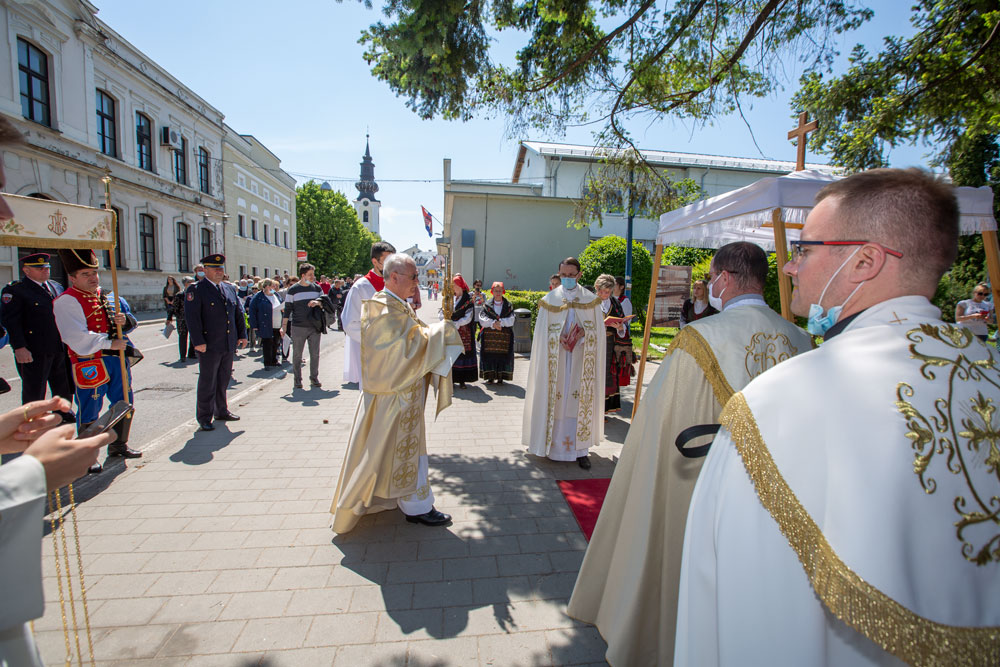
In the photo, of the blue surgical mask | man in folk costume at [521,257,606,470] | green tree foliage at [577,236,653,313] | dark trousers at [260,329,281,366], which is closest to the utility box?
green tree foliage at [577,236,653,313]

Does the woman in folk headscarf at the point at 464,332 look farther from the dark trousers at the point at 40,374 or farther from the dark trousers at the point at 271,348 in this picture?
the dark trousers at the point at 40,374

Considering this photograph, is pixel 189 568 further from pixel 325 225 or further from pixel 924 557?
pixel 325 225

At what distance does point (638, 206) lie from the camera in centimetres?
839

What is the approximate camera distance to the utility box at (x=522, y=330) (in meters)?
12.5

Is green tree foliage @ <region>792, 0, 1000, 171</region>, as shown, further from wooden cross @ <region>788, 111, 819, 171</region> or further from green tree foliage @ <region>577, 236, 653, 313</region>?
green tree foliage @ <region>577, 236, 653, 313</region>

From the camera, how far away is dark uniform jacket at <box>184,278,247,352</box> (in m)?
6.26

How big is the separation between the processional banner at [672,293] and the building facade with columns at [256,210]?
3043 cm

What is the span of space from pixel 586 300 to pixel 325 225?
48815mm

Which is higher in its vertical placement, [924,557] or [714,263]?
[714,263]

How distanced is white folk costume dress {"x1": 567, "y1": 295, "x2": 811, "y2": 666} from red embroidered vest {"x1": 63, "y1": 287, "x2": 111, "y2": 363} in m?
5.37

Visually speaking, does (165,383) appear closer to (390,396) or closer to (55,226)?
(55,226)

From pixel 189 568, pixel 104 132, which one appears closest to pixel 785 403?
pixel 189 568

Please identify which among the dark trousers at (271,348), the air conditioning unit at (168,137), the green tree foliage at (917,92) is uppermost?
the air conditioning unit at (168,137)

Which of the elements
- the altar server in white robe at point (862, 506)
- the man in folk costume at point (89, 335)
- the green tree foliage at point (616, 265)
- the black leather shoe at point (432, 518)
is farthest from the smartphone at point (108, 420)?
the green tree foliage at point (616, 265)
